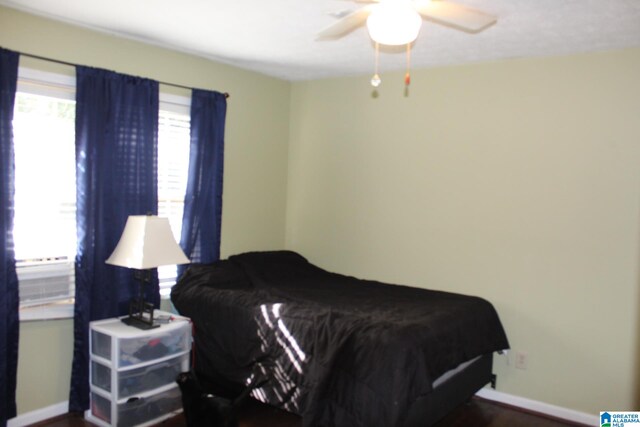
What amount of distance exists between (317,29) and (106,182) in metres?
1.63

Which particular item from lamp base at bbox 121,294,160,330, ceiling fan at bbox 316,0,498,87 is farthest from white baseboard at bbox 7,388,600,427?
ceiling fan at bbox 316,0,498,87

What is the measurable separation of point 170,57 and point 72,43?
717 millimetres

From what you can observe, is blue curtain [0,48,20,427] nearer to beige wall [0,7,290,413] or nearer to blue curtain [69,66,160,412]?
beige wall [0,7,290,413]

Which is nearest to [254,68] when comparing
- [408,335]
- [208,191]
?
[208,191]

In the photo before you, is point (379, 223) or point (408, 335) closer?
point (408, 335)

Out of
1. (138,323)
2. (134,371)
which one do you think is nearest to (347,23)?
(138,323)

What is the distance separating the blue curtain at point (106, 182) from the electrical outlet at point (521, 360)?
269cm

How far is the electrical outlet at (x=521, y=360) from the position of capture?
3566 mm

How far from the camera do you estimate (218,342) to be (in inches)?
131

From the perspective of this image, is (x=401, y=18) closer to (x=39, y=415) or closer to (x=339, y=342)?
(x=339, y=342)

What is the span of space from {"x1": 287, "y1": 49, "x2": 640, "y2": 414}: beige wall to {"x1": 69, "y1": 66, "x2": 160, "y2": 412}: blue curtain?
5.52 feet

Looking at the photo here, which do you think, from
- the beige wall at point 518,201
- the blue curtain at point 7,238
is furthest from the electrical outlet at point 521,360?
the blue curtain at point 7,238

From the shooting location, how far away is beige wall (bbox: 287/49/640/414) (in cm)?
325

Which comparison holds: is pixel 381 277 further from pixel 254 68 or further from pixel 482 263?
pixel 254 68
